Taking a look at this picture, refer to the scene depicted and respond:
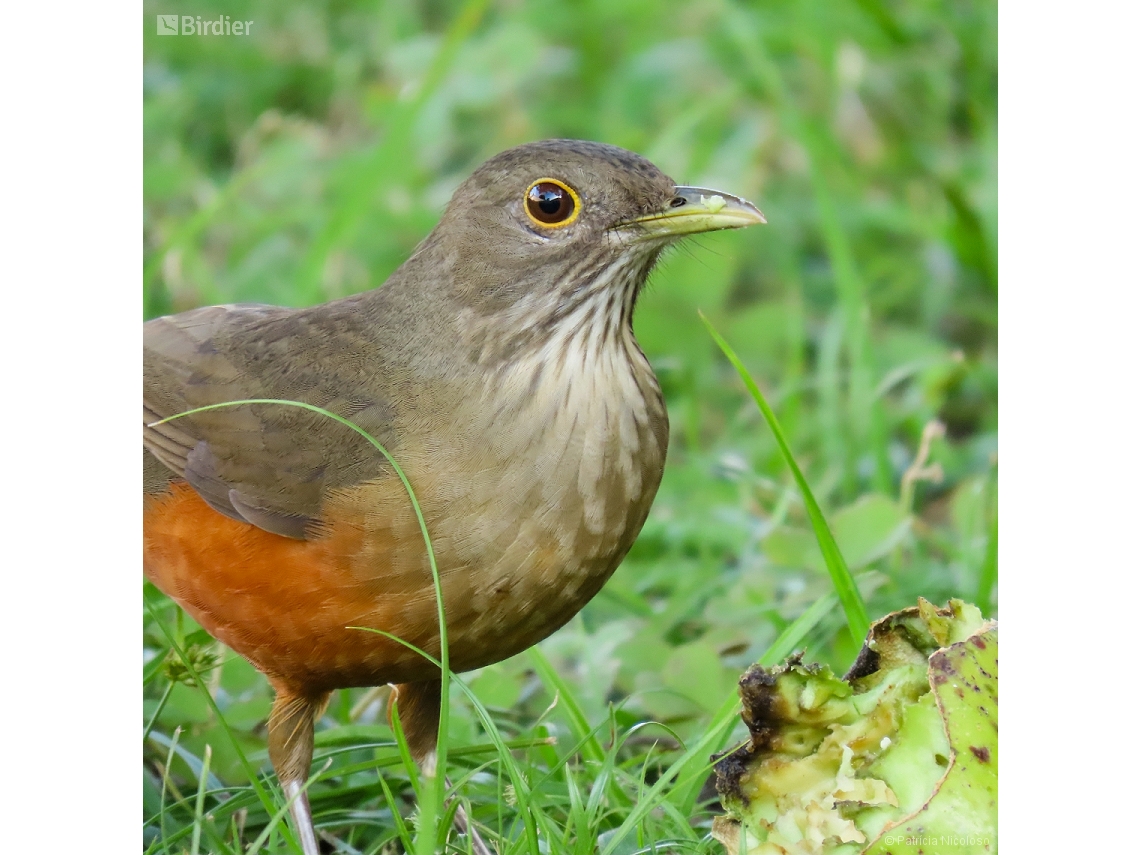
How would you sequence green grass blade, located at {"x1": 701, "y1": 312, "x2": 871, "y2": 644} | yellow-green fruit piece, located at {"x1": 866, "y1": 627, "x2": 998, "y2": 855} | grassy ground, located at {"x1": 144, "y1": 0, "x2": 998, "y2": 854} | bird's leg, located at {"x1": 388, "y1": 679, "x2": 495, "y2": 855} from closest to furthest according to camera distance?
yellow-green fruit piece, located at {"x1": 866, "y1": 627, "x2": 998, "y2": 855}
green grass blade, located at {"x1": 701, "y1": 312, "x2": 871, "y2": 644}
bird's leg, located at {"x1": 388, "y1": 679, "x2": 495, "y2": 855}
grassy ground, located at {"x1": 144, "y1": 0, "x2": 998, "y2": 854}

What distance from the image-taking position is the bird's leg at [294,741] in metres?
3.79

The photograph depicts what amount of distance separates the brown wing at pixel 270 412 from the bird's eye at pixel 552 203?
1.82 feet

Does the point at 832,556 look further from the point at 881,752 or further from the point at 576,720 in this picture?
the point at 576,720

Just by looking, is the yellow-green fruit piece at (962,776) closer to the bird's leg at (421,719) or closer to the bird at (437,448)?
the bird at (437,448)

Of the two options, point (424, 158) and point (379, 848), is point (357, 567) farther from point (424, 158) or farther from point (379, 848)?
point (424, 158)


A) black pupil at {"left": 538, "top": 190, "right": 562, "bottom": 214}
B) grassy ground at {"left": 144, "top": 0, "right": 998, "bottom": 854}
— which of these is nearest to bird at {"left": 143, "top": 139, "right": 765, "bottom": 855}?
black pupil at {"left": 538, "top": 190, "right": 562, "bottom": 214}

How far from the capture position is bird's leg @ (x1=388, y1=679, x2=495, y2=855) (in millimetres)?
3906

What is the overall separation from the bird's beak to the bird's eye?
134 millimetres

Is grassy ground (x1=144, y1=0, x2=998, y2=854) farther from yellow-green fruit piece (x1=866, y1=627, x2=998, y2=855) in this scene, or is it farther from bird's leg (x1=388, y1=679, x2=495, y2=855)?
yellow-green fruit piece (x1=866, y1=627, x2=998, y2=855)

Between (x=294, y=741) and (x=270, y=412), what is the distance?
89 cm

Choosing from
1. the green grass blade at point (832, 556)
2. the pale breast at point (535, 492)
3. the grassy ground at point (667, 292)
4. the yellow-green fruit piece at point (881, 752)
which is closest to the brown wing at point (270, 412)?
the pale breast at point (535, 492)

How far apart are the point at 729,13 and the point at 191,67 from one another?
3.53 m

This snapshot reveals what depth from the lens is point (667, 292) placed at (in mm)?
6941

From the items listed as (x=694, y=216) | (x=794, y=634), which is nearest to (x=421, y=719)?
(x=794, y=634)
